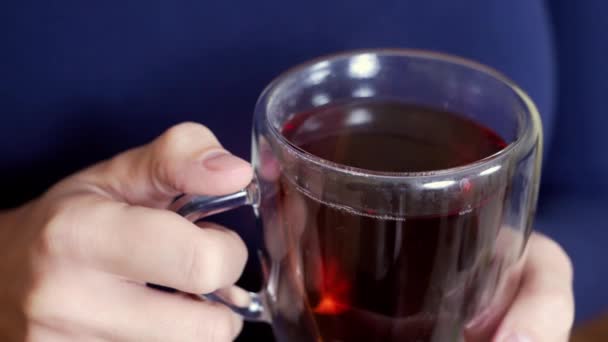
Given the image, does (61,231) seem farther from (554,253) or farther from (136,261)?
(554,253)

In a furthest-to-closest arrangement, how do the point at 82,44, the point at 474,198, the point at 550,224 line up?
the point at 550,224 < the point at 82,44 < the point at 474,198

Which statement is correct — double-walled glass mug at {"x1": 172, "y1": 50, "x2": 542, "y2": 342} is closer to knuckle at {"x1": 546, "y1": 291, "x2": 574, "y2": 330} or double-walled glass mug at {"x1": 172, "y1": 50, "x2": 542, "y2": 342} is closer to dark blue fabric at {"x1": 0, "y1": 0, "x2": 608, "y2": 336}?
knuckle at {"x1": 546, "y1": 291, "x2": 574, "y2": 330}

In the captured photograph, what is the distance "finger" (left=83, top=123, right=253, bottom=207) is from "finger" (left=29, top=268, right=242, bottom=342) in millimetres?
86

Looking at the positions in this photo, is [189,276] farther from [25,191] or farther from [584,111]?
[584,111]

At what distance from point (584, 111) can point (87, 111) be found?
2.28 feet

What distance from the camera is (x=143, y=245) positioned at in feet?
1.40

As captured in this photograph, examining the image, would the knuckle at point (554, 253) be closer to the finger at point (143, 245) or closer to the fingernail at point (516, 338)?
the fingernail at point (516, 338)

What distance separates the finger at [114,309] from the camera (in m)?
0.45

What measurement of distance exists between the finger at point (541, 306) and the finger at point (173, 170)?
0.25 meters

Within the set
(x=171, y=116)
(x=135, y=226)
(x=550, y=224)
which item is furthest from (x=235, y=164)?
(x=550, y=224)

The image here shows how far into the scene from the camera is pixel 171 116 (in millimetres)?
709

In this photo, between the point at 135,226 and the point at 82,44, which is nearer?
the point at 135,226

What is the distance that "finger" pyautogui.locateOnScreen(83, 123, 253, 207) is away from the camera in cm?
44

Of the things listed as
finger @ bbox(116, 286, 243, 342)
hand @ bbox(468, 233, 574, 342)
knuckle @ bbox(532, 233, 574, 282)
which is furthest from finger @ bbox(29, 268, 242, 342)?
knuckle @ bbox(532, 233, 574, 282)
